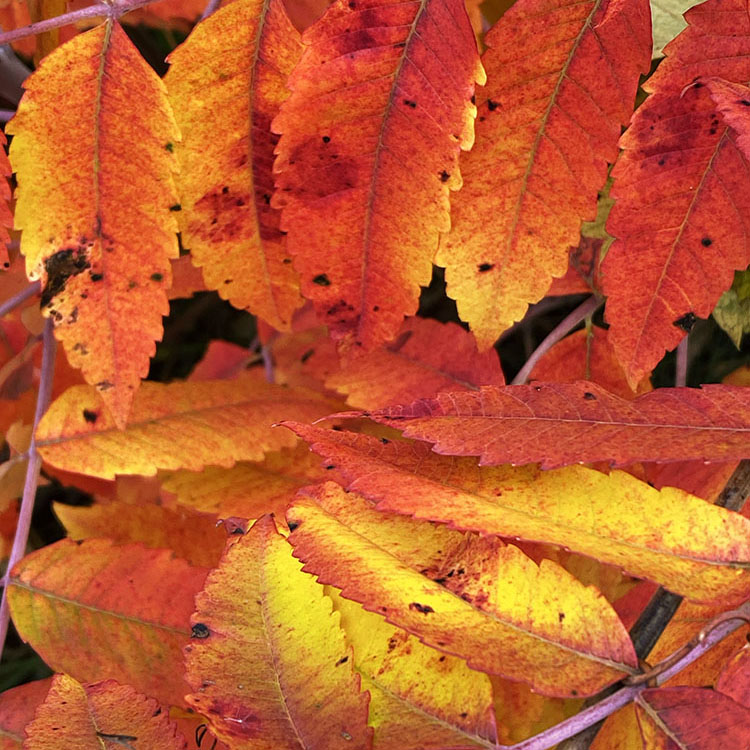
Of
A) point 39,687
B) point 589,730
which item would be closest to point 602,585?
point 589,730

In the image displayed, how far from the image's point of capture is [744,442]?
43cm

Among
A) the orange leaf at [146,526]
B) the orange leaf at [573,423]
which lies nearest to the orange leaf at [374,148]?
the orange leaf at [573,423]

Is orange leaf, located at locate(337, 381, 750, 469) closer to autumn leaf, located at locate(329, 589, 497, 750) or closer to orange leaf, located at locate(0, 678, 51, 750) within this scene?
autumn leaf, located at locate(329, 589, 497, 750)

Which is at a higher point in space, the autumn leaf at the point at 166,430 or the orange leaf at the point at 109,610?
the autumn leaf at the point at 166,430

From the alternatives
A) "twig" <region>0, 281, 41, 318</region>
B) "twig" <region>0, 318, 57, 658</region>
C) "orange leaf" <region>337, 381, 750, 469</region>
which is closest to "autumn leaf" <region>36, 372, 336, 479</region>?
"twig" <region>0, 318, 57, 658</region>

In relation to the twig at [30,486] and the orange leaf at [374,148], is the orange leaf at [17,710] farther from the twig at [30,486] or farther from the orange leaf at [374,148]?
the orange leaf at [374,148]

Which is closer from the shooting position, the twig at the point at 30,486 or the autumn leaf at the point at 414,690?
the autumn leaf at the point at 414,690

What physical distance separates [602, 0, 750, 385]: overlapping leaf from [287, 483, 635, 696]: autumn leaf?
161 mm

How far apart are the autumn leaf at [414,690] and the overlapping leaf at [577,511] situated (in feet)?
0.26

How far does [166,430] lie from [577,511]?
1.12 feet

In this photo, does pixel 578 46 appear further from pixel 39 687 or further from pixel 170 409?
pixel 39 687

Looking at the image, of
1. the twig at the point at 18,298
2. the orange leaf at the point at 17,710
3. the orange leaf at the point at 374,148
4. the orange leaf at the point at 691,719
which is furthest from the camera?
the twig at the point at 18,298

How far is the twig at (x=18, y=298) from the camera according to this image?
2.52 ft

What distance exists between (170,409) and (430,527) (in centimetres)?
30
